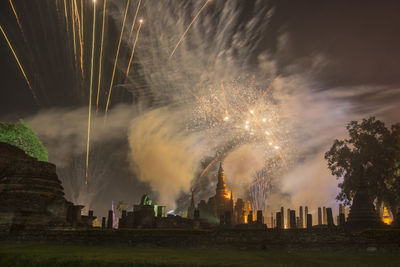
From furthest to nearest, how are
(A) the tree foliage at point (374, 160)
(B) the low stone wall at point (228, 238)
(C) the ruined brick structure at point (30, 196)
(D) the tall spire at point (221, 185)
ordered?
1. (D) the tall spire at point (221, 185)
2. (A) the tree foliage at point (374, 160)
3. (C) the ruined brick structure at point (30, 196)
4. (B) the low stone wall at point (228, 238)

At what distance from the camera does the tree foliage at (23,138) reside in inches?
1454

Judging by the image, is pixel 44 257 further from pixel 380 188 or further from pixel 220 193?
pixel 220 193

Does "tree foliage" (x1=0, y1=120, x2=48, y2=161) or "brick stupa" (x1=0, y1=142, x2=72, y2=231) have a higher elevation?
"tree foliage" (x1=0, y1=120, x2=48, y2=161)

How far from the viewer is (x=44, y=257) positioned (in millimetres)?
11453

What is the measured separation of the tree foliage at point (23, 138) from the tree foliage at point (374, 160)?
113 feet

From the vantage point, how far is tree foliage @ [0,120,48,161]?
36.9 meters

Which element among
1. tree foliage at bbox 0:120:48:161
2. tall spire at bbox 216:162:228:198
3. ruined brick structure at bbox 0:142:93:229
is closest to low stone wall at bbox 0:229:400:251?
ruined brick structure at bbox 0:142:93:229

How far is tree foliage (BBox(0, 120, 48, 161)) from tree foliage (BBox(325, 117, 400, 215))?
1354 inches

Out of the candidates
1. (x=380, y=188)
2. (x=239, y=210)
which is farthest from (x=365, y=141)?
(x=239, y=210)

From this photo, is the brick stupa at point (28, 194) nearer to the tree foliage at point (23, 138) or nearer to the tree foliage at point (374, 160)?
the tree foliage at point (23, 138)

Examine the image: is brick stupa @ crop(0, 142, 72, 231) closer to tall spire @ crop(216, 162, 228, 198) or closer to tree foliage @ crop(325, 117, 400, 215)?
tree foliage @ crop(325, 117, 400, 215)

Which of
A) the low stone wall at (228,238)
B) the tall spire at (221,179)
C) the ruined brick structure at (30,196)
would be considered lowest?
the low stone wall at (228,238)

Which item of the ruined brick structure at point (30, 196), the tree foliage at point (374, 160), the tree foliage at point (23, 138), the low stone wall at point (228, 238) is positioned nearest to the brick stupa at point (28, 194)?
the ruined brick structure at point (30, 196)

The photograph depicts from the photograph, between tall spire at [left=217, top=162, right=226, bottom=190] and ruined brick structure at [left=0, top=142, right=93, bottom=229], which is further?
tall spire at [left=217, top=162, right=226, bottom=190]
